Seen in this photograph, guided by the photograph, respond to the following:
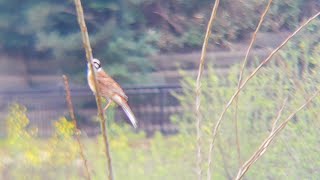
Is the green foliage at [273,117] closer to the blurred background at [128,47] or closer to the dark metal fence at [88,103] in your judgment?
the blurred background at [128,47]

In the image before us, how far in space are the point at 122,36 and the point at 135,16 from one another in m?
0.46

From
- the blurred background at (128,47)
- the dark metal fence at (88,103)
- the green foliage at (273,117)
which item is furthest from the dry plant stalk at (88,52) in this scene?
the dark metal fence at (88,103)

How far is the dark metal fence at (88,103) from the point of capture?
47.5ft

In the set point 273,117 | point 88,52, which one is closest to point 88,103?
point 273,117

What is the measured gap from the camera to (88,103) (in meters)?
15.0

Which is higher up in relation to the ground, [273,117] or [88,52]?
[88,52]

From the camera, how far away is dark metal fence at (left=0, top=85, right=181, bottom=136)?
14469 millimetres

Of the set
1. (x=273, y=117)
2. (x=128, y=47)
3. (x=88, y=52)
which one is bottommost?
(x=128, y=47)

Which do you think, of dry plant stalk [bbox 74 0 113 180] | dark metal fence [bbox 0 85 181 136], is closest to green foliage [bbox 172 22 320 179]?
dry plant stalk [bbox 74 0 113 180]

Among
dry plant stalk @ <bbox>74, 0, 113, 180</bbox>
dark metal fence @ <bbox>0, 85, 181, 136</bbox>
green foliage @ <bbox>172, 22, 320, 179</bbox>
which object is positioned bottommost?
dark metal fence @ <bbox>0, 85, 181, 136</bbox>

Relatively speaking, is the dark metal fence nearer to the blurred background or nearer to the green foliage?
the blurred background

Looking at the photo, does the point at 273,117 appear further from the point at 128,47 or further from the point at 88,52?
the point at 128,47

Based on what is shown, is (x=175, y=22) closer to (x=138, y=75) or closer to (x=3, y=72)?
(x=138, y=75)

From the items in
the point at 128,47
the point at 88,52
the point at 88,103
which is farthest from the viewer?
the point at 128,47
